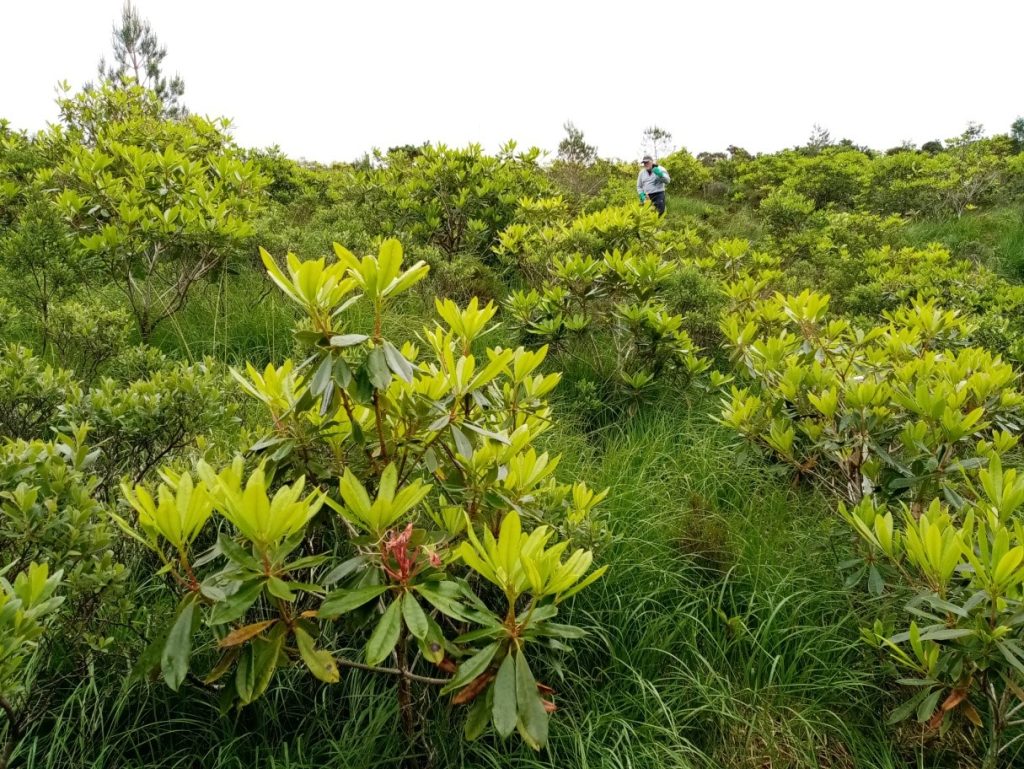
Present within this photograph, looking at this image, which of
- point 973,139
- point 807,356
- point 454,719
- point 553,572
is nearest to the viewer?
point 553,572

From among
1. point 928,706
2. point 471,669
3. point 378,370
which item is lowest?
point 928,706

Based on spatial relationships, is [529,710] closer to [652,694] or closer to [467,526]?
[467,526]

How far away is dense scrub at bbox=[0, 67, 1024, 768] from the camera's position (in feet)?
3.76

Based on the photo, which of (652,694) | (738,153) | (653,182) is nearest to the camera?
(652,694)

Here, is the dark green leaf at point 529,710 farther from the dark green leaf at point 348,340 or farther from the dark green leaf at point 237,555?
the dark green leaf at point 348,340

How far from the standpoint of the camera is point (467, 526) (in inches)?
49.5

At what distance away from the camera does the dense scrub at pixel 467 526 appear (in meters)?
1.15

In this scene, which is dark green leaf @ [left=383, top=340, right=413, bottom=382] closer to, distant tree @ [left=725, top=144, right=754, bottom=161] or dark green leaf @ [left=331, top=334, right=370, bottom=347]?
dark green leaf @ [left=331, top=334, right=370, bottom=347]

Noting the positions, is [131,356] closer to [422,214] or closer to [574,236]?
[574,236]

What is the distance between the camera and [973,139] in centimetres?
1213

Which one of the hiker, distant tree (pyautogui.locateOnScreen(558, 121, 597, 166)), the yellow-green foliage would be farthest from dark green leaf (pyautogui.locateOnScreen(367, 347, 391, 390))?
distant tree (pyautogui.locateOnScreen(558, 121, 597, 166))

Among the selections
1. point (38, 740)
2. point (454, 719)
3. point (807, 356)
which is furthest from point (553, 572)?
point (807, 356)

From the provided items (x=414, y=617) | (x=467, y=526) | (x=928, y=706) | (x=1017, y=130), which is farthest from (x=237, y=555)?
(x=1017, y=130)

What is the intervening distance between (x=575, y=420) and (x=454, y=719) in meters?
1.91
